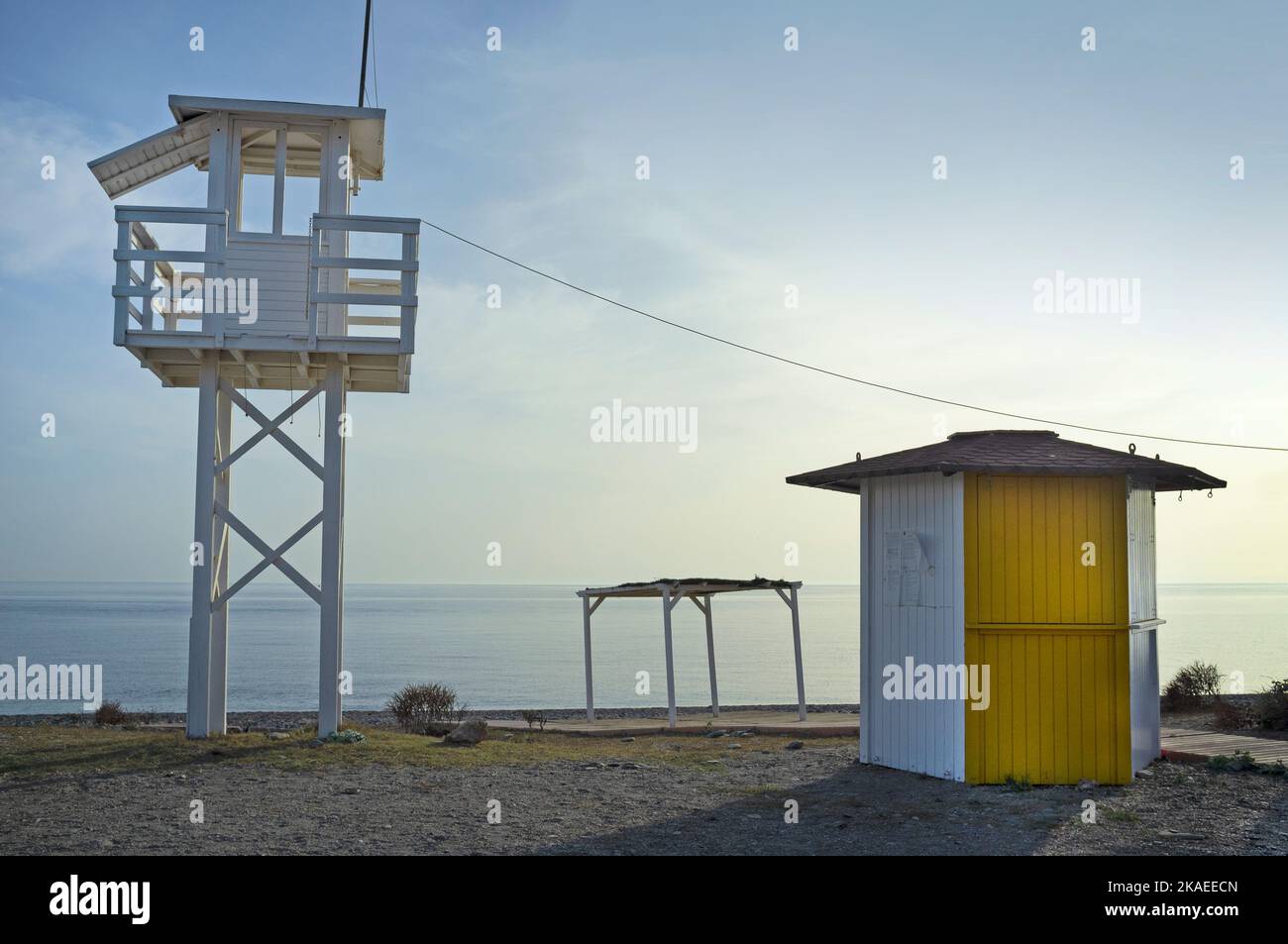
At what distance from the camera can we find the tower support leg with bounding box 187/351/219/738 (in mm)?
14164

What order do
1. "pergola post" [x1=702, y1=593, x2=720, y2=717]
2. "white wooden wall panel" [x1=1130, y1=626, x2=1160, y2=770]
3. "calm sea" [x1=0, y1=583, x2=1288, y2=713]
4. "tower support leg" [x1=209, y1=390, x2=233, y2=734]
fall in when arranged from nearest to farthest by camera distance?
"white wooden wall panel" [x1=1130, y1=626, x2=1160, y2=770], "tower support leg" [x1=209, y1=390, x2=233, y2=734], "pergola post" [x1=702, y1=593, x2=720, y2=717], "calm sea" [x1=0, y1=583, x2=1288, y2=713]

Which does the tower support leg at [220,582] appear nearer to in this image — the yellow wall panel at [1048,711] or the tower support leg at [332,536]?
the tower support leg at [332,536]

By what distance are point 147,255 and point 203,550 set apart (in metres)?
3.81

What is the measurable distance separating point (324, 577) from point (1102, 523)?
9.48m

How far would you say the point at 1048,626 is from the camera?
1182 centimetres

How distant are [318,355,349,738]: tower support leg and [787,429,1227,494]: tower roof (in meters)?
5.93

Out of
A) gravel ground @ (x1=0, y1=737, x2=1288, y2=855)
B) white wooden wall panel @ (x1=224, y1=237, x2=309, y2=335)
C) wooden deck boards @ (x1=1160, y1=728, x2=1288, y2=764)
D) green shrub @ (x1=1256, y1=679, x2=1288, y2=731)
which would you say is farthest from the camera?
green shrub @ (x1=1256, y1=679, x2=1288, y2=731)

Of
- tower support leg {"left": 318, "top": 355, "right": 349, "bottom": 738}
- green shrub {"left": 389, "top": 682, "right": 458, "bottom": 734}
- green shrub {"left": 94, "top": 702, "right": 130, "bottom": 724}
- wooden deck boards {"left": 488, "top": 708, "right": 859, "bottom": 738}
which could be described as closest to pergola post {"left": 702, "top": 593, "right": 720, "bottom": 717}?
wooden deck boards {"left": 488, "top": 708, "right": 859, "bottom": 738}

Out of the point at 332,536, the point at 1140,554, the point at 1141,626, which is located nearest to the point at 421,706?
the point at 332,536

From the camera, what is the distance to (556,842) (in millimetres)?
8734

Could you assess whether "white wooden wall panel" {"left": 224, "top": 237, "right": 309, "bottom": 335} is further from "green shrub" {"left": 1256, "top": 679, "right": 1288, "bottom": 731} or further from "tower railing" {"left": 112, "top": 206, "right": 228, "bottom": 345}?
"green shrub" {"left": 1256, "top": 679, "right": 1288, "bottom": 731}

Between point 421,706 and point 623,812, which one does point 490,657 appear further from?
point 623,812
